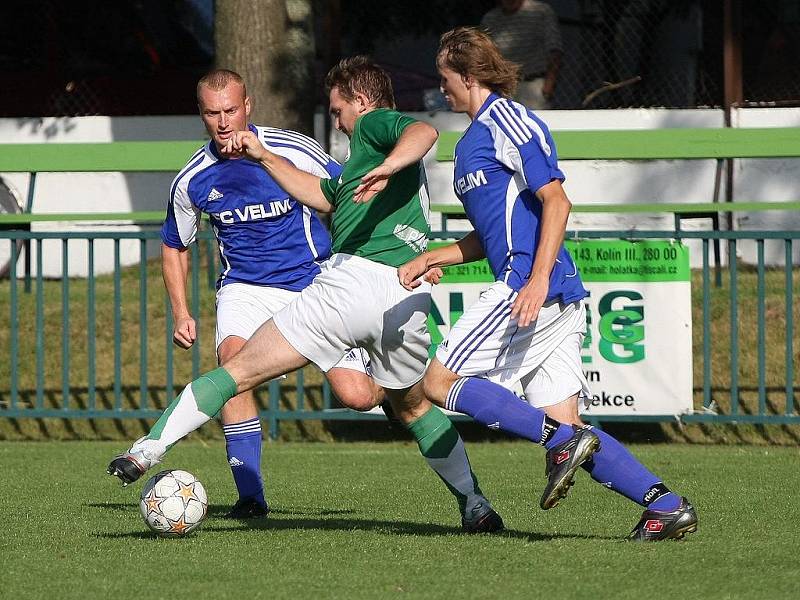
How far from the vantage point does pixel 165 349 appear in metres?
11.4

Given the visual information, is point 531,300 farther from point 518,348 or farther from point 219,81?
point 219,81

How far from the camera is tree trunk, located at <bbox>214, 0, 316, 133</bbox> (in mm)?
13219

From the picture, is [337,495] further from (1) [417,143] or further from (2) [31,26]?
(2) [31,26]

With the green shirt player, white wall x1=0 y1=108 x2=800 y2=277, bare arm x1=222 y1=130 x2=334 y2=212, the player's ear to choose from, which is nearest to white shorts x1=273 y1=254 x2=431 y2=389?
the green shirt player

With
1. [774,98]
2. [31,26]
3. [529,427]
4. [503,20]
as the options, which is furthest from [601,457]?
[31,26]

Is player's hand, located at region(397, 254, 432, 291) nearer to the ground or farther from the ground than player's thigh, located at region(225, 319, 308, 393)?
farther from the ground

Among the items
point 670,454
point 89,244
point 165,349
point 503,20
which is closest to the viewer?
point 670,454

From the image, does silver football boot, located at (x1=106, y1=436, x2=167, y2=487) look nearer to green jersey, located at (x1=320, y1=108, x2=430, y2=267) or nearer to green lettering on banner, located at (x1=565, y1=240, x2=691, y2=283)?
green jersey, located at (x1=320, y1=108, x2=430, y2=267)

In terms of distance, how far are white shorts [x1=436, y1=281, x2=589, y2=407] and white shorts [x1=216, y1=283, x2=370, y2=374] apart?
3.56 feet

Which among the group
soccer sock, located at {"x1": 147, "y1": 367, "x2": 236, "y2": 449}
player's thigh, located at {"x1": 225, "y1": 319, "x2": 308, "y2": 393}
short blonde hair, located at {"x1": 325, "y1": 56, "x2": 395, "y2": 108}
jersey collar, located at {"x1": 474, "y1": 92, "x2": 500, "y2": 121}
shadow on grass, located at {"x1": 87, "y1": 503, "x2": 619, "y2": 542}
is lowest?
shadow on grass, located at {"x1": 87, "y1": 503, "x2": 619, "y2": 542}

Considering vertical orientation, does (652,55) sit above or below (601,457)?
above

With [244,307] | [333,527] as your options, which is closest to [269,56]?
[244,307]

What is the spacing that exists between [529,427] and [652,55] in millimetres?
9883

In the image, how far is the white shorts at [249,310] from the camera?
693 centimetres
